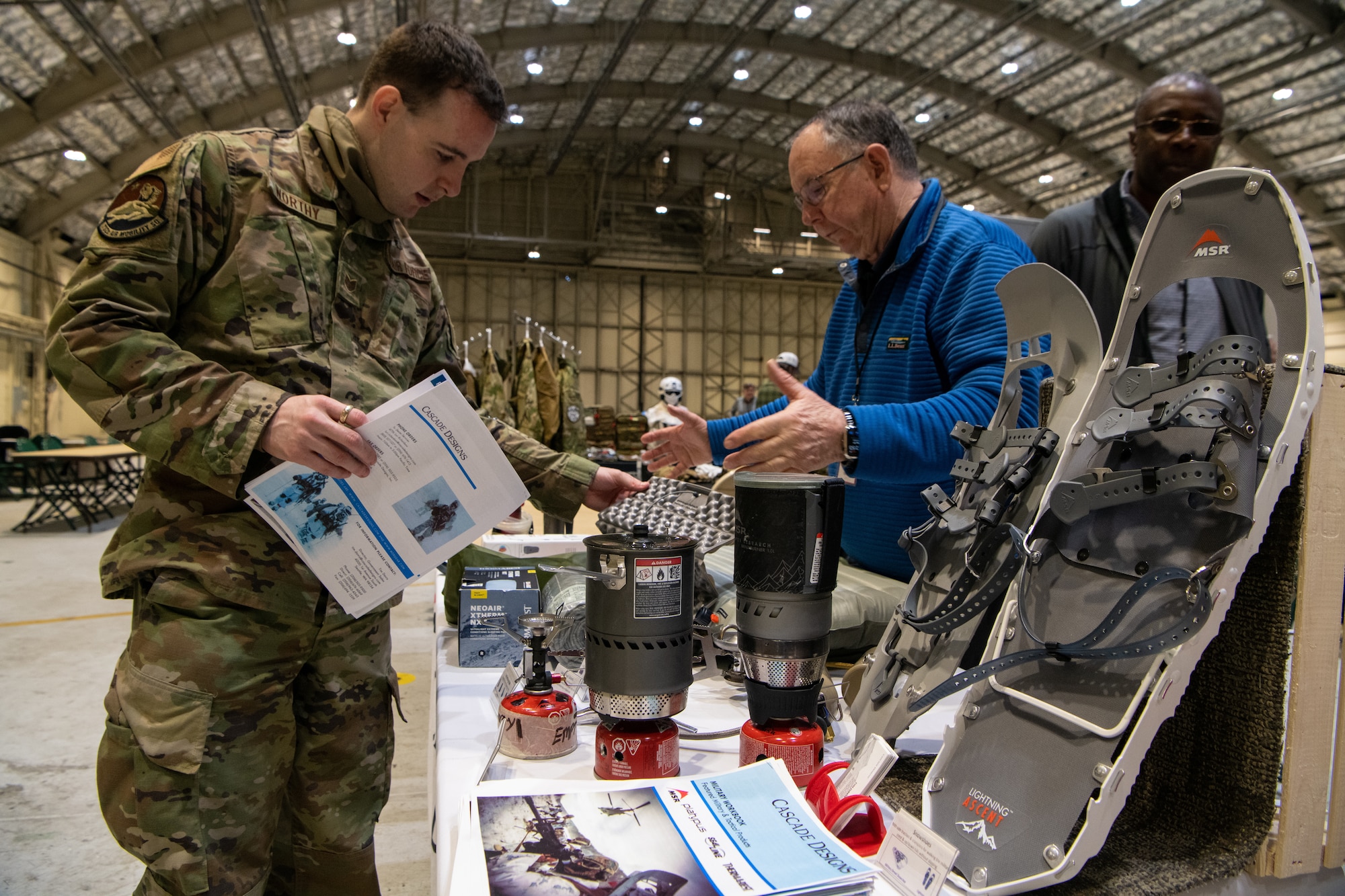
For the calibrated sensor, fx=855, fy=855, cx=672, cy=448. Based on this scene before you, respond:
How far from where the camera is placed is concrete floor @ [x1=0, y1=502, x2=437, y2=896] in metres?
2.36

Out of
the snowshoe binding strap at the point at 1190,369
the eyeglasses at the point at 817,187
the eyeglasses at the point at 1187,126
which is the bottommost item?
the snowshoe binding strap at the point at 1190,369

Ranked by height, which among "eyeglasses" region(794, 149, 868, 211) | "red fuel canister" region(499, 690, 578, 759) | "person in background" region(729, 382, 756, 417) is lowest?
"person in background" region(729, 382, 756, 417)

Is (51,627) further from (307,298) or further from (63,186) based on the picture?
(63,186)

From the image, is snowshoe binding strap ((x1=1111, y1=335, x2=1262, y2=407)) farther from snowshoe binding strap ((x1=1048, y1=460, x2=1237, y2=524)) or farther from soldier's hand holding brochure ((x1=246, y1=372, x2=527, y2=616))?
soldier's hand holding brochure ((x1=246, y1=372, x2=527, y2=616))

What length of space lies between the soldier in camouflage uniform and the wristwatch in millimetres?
693

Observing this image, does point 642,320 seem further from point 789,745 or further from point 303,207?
point 789,745

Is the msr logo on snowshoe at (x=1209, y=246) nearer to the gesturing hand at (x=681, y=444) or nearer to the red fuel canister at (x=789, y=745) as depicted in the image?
the red fuel canister at (x=789, y=745)

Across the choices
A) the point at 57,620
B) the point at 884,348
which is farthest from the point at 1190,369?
the point at 57,620

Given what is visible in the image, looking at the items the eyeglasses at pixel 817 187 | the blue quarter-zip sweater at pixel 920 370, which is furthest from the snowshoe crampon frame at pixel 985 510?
the eyeglasses at pixel 817 187

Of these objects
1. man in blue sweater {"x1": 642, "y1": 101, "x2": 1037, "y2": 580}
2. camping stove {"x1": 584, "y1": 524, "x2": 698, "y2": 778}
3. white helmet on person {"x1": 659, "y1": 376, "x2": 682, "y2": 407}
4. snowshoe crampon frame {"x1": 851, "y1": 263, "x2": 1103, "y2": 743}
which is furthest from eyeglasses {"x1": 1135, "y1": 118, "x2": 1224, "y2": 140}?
white helmet on person {"x1": 659, "y1": 376, "x2": 682, "y2": 407}

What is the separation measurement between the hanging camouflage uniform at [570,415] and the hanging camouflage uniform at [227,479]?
6356 mm

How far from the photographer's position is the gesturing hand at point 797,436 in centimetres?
129

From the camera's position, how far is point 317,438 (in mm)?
1055

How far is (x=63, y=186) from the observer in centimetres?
1265
